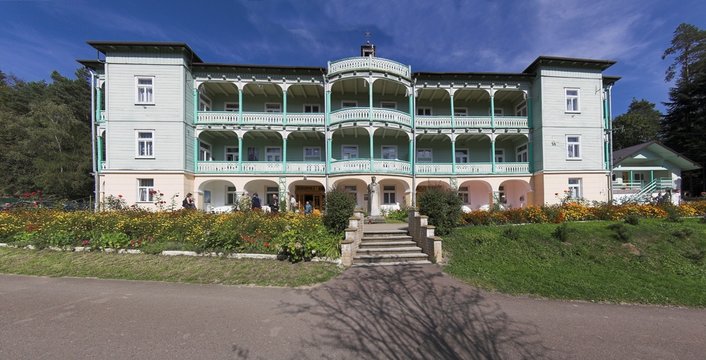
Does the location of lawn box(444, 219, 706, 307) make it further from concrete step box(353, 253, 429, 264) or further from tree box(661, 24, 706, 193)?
tree box(661, 24, 706, 193)

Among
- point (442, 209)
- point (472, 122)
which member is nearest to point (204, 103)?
point (442, 209)

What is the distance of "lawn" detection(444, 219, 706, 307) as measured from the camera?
252 inches

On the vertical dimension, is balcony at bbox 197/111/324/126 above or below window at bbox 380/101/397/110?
below

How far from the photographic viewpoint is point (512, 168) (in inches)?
870

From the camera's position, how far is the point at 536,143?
2181 cm

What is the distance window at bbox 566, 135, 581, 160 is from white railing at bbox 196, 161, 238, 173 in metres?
25.1

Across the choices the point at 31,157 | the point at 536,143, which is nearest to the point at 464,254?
the point at 536,143

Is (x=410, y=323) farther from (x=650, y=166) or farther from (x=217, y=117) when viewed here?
(x=650, y=166)

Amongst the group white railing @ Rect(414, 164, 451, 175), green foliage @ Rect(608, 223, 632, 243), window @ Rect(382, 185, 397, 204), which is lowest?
green foliage @ Rect(608, 223, 632, 243)

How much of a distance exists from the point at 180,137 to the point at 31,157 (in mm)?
28164

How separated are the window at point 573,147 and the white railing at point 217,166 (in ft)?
82.4

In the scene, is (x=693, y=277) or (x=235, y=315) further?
(x=693, y=277)

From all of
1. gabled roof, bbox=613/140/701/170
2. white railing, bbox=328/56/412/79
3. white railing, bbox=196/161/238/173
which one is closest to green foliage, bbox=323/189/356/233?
white railing, bbox=196/161/238/173

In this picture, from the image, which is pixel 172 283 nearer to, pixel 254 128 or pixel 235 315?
pixel 235 315
